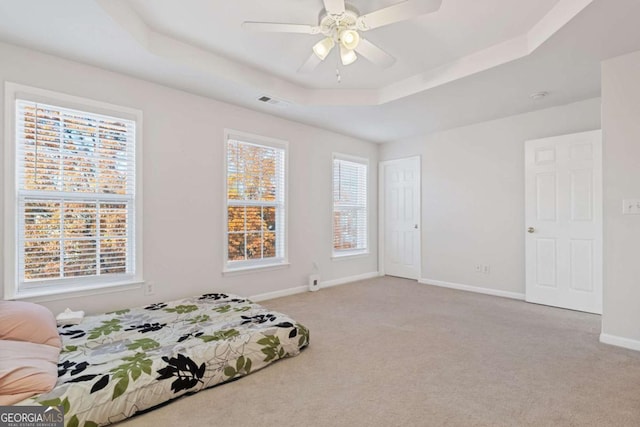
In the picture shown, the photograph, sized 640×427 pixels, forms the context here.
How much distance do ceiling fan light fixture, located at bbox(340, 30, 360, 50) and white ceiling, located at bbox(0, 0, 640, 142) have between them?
314 mm

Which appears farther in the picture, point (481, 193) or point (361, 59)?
point (481, 193)

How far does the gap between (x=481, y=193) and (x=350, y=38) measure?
11.0 ft

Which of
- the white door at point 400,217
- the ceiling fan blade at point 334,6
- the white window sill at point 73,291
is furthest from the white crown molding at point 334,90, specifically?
the white window sill at point 73,291

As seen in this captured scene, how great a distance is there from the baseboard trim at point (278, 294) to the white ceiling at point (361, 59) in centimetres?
242

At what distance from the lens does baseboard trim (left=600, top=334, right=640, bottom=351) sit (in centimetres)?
257

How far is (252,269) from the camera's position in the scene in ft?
13.2

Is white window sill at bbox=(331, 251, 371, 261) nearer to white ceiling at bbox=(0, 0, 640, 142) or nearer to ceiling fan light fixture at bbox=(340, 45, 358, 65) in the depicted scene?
white ceiling at bbox=(0, 0, 640, 142)

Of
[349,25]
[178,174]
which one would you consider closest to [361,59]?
[349,25]

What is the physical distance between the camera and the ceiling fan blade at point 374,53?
7.67 ft

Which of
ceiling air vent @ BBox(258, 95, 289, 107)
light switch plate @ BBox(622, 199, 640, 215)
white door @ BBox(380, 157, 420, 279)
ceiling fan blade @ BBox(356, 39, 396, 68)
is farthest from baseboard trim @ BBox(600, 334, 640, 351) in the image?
ceiling air vent @ BBox(258, 95, 289, 107)

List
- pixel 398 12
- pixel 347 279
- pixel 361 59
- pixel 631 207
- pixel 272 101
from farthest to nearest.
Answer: pixel 347 279
pixel 272 101
pixel 361 59
pixel 631 207
pixel 398 12

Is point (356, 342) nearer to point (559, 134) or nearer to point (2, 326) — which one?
point (2, 326)

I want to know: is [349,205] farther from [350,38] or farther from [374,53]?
[350,38]

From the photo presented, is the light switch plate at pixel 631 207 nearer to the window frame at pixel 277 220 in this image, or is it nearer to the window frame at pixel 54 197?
the window frame at pixel 277 220
